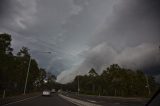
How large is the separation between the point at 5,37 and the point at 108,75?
6538cm

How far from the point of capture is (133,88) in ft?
346

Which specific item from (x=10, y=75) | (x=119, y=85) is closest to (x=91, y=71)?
(x=119, y=85)

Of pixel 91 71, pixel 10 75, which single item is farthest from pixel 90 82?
pixel 10 75

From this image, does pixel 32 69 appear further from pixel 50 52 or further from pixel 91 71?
pixel 91 71

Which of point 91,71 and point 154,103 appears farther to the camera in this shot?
point 91,71

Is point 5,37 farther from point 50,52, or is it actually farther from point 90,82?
point 90,82

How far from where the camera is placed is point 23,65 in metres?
75.0

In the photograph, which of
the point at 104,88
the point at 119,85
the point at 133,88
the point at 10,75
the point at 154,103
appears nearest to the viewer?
the point at 154,103

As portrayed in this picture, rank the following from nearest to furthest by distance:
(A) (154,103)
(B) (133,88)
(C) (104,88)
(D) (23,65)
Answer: (A) (154,103)
(D) (23,65)
(B) (133,88)
(C) (104,88)

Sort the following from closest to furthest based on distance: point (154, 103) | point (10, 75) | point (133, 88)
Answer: point (154, 103)
point (10, 75)
point (133, 88)

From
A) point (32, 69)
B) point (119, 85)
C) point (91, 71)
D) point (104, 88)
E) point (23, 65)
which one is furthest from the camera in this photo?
point (91, 71)

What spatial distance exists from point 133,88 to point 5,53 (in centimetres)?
7260

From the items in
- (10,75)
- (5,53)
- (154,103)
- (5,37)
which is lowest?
(154,103)

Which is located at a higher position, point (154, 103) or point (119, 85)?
point (119, 85)
